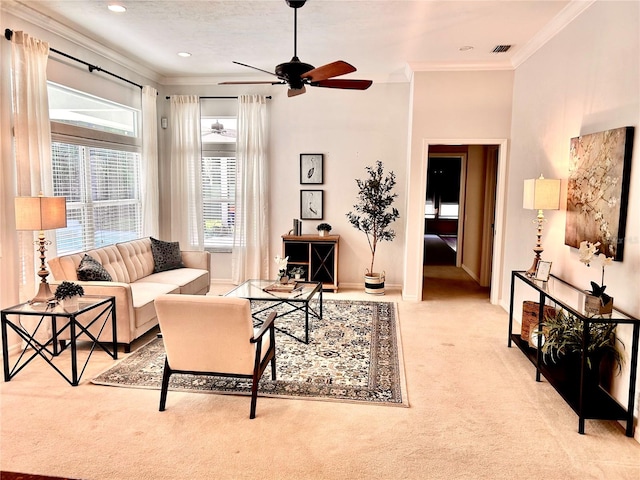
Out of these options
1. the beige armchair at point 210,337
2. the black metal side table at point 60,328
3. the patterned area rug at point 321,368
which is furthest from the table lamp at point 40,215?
the beige armchair at point 210,337

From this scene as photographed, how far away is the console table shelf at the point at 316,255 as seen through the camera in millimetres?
6348

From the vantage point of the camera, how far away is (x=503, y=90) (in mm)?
5578

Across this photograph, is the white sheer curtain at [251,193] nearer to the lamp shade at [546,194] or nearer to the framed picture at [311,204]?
the framed picture at [311,204]

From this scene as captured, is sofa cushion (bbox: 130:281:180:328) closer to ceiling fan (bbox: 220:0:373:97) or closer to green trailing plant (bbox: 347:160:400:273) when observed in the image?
ceiling fan (bbox: 220:0:373:97)

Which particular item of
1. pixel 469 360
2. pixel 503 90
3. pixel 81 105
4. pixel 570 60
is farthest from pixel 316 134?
pixel 469 360

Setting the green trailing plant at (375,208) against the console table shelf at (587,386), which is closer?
the console table shelf at (587,386)

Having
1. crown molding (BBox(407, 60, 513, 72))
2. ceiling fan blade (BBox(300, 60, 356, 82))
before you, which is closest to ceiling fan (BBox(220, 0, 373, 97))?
ceiling fan blade (BBox(300, 60, 356, 82))

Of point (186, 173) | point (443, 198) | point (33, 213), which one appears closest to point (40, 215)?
point (33, 213)

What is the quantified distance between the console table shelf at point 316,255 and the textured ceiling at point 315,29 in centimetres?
232

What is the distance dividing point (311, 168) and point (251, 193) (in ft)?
3.10

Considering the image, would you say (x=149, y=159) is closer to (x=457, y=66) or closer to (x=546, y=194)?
(x=457, y=66)

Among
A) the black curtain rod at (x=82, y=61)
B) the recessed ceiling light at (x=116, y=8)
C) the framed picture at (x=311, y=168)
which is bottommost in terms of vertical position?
the framed picture at (x=311, y=168)

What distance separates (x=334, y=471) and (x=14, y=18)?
4443 mm

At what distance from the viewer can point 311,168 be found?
21.8 ft
